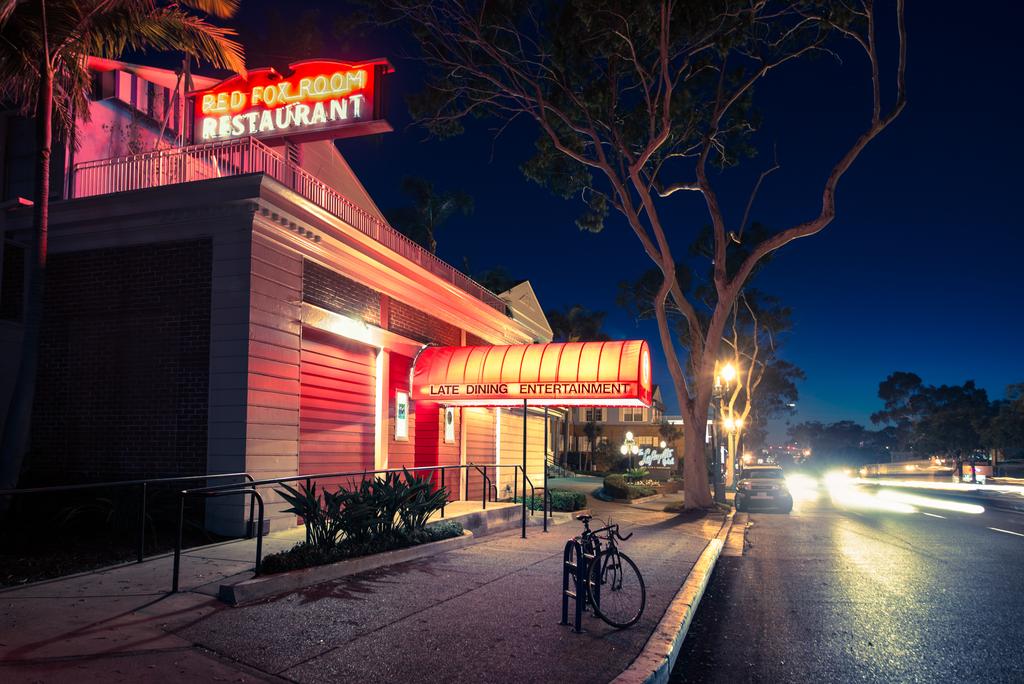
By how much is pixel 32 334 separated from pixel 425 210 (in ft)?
129

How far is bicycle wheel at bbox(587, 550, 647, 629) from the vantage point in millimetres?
7082

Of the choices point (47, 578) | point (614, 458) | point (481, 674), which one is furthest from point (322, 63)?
point (614, 458)

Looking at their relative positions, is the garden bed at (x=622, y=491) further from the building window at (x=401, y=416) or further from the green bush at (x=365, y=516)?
the green bush at (x=365, y=516)

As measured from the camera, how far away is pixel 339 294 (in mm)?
15898

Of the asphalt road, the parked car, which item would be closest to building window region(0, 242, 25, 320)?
the asphalt road

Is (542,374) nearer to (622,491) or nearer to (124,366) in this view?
(124,366)

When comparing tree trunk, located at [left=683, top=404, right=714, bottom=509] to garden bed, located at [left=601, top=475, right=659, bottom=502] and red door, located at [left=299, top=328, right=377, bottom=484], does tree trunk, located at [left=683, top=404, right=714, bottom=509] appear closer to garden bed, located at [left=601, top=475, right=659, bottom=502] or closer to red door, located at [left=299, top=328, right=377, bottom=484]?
garden bed, located at [left=601, top=475, right=659, bottom=502]

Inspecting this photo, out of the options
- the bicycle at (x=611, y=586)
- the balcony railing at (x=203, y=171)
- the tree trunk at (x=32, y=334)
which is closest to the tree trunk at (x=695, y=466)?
the balcony railing at (x=203, y=171)

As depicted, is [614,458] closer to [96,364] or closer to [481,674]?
[96,364]

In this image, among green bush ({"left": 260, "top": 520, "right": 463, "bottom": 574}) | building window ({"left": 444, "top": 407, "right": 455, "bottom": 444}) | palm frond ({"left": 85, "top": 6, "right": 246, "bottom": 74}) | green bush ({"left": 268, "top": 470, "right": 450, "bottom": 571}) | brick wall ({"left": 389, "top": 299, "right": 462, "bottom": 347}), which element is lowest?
green bush ({"left": 260, "top": 520, "right": 463, "bottom": 574})

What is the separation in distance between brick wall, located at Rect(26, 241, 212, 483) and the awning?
6956 mm

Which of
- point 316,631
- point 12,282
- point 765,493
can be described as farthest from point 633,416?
point 316,631

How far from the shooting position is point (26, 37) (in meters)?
12.0

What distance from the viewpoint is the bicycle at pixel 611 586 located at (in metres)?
7.07
